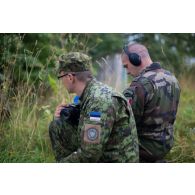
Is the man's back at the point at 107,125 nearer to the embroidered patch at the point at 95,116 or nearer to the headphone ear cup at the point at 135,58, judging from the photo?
the embroidered patch at the point at 95,116

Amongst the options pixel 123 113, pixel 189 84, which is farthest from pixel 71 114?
pixel 189 84

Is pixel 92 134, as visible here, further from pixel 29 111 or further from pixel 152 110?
pixel 29 111

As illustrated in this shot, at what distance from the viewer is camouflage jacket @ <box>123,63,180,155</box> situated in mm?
4113

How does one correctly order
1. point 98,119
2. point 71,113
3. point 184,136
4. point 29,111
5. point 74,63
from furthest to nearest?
point 184,136
point 29,111
point 71,113
point 74,63
point 98,119

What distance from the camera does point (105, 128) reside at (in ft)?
10.9

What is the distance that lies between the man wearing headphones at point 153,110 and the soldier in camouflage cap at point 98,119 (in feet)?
1.92

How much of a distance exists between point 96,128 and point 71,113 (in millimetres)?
768

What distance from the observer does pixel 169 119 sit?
4.19m

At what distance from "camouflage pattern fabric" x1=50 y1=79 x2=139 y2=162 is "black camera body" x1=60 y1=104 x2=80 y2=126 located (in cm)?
47

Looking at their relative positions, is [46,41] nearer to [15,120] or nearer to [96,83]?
[15,120]

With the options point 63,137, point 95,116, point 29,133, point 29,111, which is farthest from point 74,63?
point 29,111

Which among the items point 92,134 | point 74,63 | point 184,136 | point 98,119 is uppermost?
point 74,63

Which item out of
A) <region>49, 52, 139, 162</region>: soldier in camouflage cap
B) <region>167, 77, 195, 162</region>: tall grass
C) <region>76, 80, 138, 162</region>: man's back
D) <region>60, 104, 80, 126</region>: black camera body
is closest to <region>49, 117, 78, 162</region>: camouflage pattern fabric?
<region>60, 104, 80, 126</region>: black camera body

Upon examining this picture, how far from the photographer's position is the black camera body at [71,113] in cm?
401
